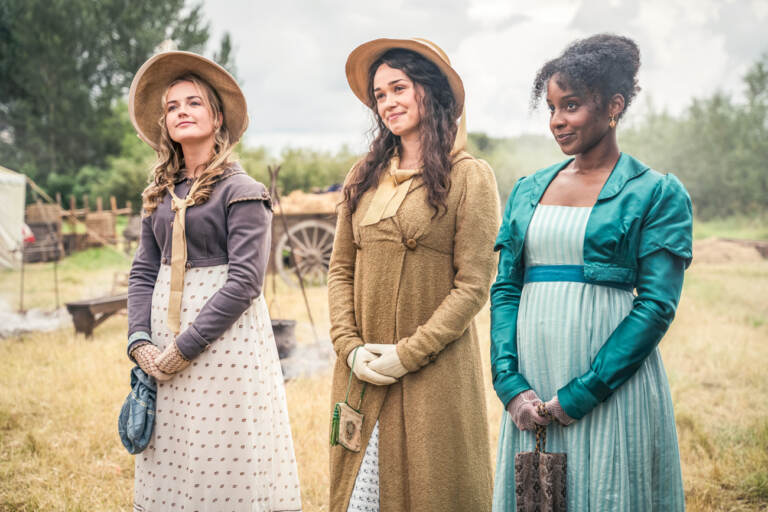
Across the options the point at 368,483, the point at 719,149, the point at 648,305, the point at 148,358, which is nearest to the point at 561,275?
the point at 648,305

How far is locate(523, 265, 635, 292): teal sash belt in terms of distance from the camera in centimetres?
158

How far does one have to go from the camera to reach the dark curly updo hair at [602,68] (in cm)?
158

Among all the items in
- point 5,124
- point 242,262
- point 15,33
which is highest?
point 15,33

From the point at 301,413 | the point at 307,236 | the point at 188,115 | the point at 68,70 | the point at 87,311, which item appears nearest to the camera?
the point at 188,115

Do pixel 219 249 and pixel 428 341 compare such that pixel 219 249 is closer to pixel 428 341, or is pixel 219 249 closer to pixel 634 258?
pixel 428 341

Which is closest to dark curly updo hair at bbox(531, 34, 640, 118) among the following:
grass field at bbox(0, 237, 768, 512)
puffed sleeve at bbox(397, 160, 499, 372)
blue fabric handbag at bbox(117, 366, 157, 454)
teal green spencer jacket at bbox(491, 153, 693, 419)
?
teal green spencer jacket at bbox(491, 153, 693, 419)

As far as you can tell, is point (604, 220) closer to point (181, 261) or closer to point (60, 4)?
point (181, 261)

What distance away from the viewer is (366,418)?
1.90m

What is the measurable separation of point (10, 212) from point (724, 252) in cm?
1243

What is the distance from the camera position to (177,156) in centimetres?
219

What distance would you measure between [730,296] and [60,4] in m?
23.8

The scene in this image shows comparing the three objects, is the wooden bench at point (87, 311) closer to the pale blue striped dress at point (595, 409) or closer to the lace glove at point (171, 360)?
the lace glove at point (171, 360)

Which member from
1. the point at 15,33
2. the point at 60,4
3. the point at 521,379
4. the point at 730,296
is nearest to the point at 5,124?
the point at 15,33

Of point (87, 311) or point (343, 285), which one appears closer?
point (343, 285)
